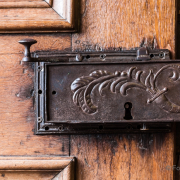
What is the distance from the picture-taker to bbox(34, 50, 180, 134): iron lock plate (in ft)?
1.51

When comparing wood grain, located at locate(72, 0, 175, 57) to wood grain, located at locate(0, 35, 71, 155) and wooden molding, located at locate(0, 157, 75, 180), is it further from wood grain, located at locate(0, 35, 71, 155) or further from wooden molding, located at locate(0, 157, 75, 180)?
wooden molding, located at locate(0, 157, 75, 180)

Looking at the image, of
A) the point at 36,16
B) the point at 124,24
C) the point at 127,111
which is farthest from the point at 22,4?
the point at 127,111

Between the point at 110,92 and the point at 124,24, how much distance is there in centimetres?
18

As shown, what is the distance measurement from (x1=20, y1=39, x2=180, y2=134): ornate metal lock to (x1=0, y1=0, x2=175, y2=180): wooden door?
0.08 m

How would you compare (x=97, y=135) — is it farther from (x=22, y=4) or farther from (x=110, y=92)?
(x=22, y=4)

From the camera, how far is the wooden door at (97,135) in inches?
20.8

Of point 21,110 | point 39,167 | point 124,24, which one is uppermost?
point 124,24

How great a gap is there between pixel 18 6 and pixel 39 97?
8.8 inches

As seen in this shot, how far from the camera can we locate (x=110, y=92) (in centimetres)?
47

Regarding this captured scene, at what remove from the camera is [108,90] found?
472 millimetres

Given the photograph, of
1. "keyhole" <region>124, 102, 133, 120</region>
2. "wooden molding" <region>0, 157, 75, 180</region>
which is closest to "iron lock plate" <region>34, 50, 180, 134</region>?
"keyhole" <region>124, 102, 133, 120</region>

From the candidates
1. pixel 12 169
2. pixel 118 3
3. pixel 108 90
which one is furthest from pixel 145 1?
pixel 12 169

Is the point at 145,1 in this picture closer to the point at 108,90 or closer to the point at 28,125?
the point at 108,90

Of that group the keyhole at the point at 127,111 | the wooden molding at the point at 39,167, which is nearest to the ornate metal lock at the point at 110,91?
the keyhole at the point at 127,111
